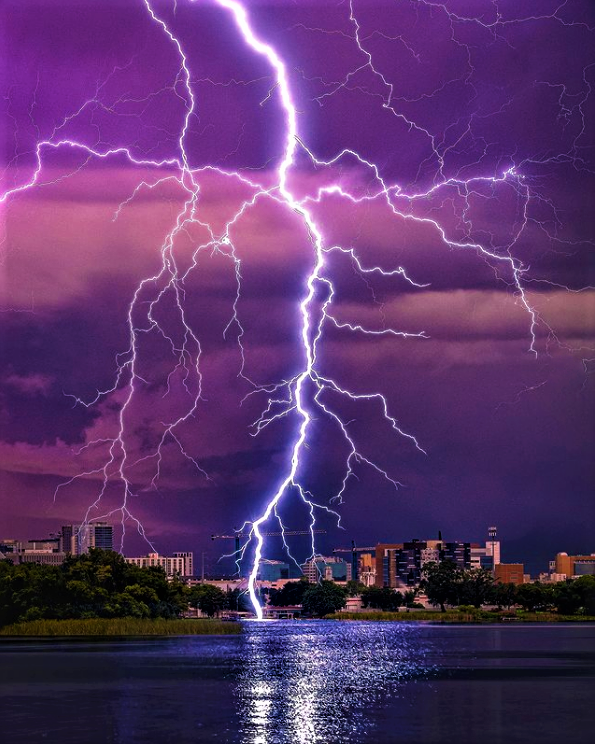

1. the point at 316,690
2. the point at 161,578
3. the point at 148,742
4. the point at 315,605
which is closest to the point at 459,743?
the point at 148,742

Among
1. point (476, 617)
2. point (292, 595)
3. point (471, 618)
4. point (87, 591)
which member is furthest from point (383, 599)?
point (87, 591)

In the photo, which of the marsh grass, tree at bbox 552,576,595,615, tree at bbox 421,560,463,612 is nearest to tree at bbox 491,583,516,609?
the marsh grass

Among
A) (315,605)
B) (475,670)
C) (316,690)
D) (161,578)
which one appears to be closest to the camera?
(316,690)

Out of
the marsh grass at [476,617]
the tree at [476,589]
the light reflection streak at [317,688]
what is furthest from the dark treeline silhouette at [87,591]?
the tree at [476,589]

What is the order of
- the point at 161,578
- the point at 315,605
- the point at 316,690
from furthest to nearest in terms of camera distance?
the point at 315,605 → the point at 161,578 → the point at 316,690

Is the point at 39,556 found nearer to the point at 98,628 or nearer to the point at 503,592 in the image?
the point at 503,592

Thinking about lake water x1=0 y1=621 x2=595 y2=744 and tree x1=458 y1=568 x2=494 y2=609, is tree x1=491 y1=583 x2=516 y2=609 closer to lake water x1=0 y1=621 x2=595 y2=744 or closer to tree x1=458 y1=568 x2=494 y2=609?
tree x1=458 y1=568 x2=494 y2=609

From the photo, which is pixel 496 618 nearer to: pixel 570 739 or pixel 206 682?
pixel 206 682
